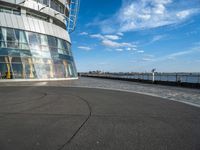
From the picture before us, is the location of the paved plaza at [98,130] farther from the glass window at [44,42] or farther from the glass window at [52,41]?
the glass window at [52,41]

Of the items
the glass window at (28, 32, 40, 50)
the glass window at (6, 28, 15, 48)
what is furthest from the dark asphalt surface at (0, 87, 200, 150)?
the glass window at (28, 32, 40, 50)

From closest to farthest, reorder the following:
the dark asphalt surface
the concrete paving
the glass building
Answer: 1. the dark asphalt surface
2. the concrete paving
3. the glass building

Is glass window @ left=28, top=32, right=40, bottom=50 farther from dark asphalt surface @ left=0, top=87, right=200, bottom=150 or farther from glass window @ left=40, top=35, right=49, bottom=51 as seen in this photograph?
dark asphalt surface @ left=0, top=87, right=200, bottom=150

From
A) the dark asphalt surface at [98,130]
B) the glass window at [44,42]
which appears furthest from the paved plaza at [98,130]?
the glass window at [44,42]

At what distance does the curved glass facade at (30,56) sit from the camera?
22.7 metres

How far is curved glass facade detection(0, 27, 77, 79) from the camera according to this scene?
2270 cm

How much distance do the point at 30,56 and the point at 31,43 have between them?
233 cm

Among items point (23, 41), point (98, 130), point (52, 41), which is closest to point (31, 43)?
point (23, 41)

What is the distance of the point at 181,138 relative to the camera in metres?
3.97

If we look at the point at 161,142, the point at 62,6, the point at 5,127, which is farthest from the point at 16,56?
the point at 161,142

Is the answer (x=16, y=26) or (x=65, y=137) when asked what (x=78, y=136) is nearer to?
(x=65, y=137)

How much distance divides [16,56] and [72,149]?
23.6m

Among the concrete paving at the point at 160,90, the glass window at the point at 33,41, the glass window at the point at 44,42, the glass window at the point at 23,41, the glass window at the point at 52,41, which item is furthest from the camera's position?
the glass window at the point at 52,41

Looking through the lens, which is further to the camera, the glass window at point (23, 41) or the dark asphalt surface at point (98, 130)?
the glass window at point (23, 41)
